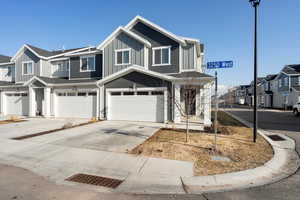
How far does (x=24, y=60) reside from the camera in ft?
64.0

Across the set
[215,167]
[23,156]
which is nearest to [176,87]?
[215,167]

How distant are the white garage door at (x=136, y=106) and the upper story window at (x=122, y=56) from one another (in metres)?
3.31

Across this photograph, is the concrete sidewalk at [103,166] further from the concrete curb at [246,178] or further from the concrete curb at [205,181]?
the concrete curb at [246,178]

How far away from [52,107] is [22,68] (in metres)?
8.95

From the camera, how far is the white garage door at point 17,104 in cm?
1695

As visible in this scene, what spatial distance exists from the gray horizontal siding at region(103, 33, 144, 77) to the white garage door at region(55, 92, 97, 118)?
114 inches

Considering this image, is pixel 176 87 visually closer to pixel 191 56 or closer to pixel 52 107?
pixel 191 56

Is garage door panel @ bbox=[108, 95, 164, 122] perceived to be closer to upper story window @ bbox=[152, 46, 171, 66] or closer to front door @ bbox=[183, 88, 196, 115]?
upper story window @ bbox=[152, 46, 171, 66]

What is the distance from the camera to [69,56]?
17.5 m

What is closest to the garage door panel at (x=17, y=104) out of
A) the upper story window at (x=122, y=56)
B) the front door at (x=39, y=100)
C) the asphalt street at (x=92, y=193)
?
the front door at (x=39, y=100)

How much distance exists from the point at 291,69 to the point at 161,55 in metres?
30.8

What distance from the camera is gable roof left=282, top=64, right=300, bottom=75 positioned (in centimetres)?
2946

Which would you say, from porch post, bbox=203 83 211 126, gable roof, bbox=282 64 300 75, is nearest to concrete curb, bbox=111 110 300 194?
porch post, bbox=203 83 211 126

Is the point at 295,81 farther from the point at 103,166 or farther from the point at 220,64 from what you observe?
the point at 103,166
